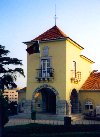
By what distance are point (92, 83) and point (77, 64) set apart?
382cm

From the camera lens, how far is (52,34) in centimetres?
3678

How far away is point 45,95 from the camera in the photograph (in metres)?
39.3

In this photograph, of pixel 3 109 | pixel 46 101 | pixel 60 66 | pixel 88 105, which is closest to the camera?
pixel 3 109

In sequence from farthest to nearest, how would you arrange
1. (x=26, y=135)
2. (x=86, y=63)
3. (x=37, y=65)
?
(x=86, y=63) < (x=37, y=65) < (x=26, y=135)

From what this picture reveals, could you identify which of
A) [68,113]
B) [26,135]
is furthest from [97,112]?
[26,135]

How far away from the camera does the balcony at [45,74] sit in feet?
115

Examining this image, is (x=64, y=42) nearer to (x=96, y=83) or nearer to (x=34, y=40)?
(x=34, y=40)

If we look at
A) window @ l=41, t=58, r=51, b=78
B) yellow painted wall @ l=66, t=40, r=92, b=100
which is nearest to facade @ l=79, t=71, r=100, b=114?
yellow painted wall @ l=66, t=40, r=92, b=100

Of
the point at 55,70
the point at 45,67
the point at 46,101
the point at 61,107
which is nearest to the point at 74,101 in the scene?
the point at 46,101

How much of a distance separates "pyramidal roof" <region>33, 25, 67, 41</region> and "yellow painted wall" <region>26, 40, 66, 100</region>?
2.35 ft

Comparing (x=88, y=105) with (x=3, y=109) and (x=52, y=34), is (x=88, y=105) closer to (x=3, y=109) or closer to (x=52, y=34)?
(x=52, y=34)

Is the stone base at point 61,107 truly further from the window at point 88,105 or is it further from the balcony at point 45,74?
the window at point 88,105

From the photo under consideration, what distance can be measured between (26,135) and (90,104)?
18.4 metres

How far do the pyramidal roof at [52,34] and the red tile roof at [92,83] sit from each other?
792cm
